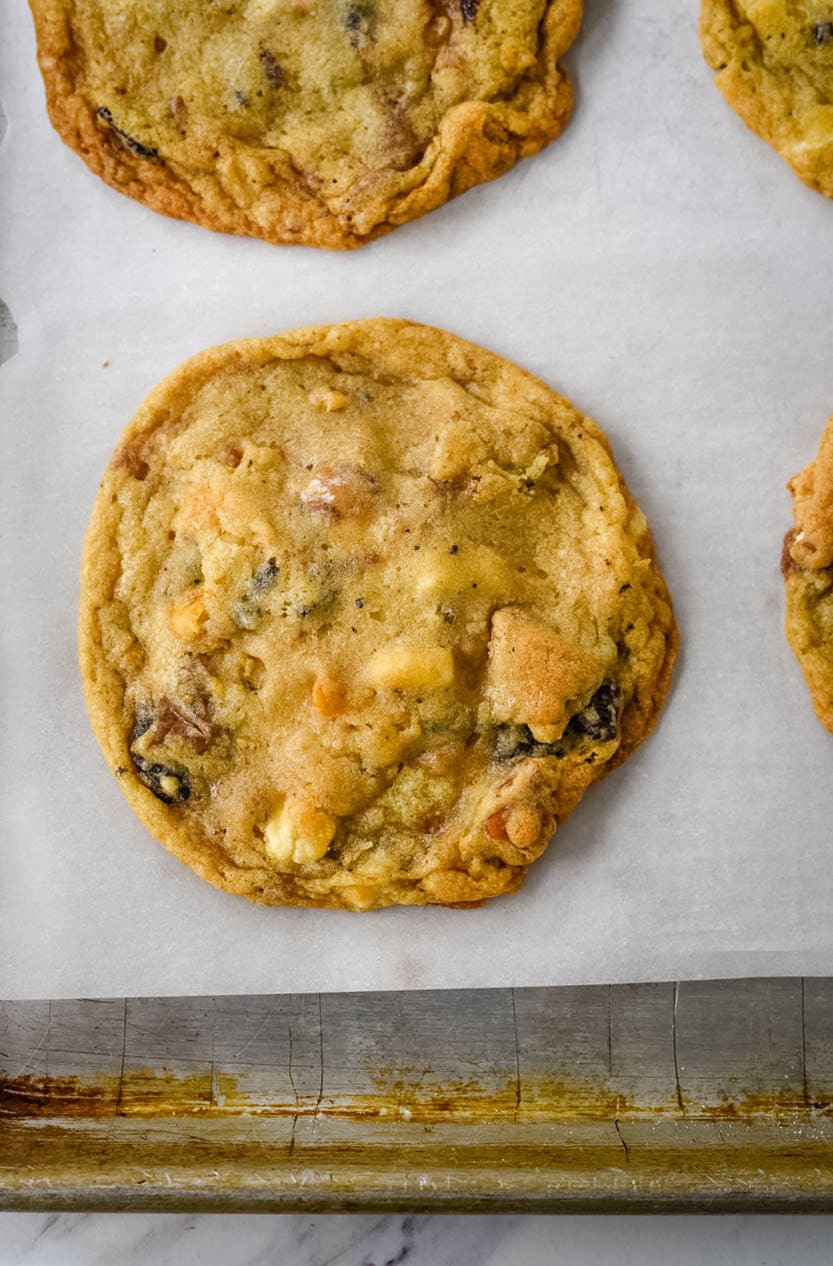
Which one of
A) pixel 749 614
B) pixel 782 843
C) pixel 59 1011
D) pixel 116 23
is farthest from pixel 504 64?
pixel 59 1011

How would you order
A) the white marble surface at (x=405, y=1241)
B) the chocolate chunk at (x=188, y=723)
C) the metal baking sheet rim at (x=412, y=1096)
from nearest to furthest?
the metal baking sheet rim at (x=412, y=1096)
the chocolate chunk at (x=188, y=723)
the white marble surface at (x=405, y=1241)

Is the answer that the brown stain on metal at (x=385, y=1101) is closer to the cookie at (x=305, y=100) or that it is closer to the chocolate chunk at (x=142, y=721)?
the chocolate chunk at (x=142, y=721)

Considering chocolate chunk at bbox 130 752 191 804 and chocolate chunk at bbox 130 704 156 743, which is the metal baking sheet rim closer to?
chocolate chunk at bbox 130 752 191 804

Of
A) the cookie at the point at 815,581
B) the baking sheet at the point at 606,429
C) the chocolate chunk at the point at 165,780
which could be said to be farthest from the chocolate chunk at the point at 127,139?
the cookie at the point at 815,581

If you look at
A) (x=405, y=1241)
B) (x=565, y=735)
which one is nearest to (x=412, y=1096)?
(x=405, y=1241)

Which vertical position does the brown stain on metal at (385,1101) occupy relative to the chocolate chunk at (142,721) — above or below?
below

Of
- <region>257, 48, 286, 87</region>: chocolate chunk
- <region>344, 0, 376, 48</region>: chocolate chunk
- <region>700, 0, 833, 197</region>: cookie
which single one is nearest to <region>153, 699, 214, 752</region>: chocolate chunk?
<region>257, 48, 286, 87</region>: chocolate chunk

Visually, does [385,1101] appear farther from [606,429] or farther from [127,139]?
[127,139]
